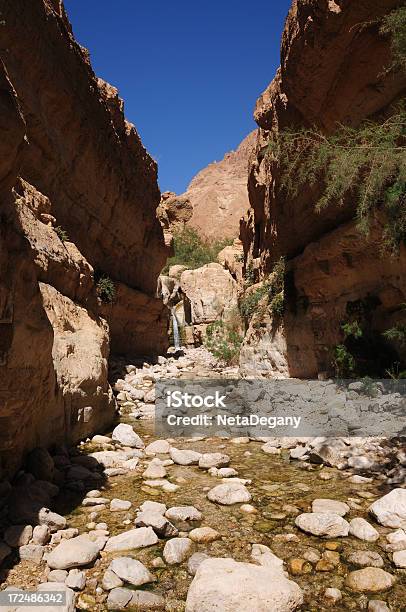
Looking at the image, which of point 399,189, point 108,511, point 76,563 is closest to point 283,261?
point 399,189

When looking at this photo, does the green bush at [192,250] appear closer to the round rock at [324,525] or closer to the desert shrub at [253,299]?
the desert shrub at [253,299]

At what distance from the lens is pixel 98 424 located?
23.1ft

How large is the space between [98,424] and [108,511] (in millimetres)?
2983

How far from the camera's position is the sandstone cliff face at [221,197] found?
54.5 m

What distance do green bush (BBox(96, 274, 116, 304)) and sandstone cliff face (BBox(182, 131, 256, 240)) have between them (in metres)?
37.2

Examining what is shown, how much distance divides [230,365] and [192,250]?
31.1 meters

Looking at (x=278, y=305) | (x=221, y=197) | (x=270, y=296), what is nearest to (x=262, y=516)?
(x=278, y=305)

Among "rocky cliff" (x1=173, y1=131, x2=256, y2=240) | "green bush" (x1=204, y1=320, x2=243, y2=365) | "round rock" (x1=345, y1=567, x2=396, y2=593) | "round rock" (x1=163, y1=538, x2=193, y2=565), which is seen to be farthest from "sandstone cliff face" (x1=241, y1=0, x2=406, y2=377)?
"rocky cliff" (x1=173, y1=131, x2=256, y2=240)

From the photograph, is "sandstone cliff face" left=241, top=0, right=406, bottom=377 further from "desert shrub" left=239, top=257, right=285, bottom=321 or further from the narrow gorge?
"desert shrub" left=239, top=257, right=285, bottom=321

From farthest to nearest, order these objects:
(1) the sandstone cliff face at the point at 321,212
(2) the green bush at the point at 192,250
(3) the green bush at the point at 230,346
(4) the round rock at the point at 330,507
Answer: (2) the green bush at the point at 192,250, (3) the green bush at the point at 230,346, (1) the sandstone cliff face at the point at 321,212, (4) the round rock at the point at 330,507

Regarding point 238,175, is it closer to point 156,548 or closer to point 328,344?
point 328,344

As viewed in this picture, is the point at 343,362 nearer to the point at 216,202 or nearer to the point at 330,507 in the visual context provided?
the point at 330,507

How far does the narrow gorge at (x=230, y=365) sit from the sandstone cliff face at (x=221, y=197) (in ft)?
127

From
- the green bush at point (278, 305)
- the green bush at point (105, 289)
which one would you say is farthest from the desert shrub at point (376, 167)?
the green bush at point (105, 289)
